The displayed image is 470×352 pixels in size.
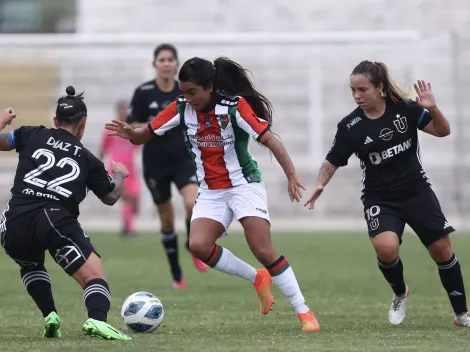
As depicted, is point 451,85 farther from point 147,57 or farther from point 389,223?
point 389,223

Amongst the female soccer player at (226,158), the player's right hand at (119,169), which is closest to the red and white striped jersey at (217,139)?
the female soccer player at (226,158)

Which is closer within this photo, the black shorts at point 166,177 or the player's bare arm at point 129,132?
the player's bare arm at point 129,132

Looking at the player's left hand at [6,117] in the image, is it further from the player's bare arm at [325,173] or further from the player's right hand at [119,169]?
the player's bare arm at [325,173]

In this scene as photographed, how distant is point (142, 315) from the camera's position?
24.4 ft

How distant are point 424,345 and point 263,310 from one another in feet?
5.40

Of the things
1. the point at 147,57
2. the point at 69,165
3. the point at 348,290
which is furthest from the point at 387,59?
the point at 69,165

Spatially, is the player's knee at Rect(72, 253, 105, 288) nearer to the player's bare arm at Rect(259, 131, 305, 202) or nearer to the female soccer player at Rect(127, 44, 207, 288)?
the player's bare arm at Rect(259, 131, 305, 202)

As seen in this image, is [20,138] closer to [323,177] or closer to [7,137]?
[7,137]

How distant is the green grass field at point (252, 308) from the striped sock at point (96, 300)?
0.52 feet

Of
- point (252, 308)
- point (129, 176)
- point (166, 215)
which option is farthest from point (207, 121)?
point (129, 176)

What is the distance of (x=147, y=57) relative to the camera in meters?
21.0

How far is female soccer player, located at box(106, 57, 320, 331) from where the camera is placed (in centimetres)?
767

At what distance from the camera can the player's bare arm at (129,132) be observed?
780 cm

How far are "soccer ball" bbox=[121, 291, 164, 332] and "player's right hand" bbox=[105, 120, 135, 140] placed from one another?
3.61 feet
